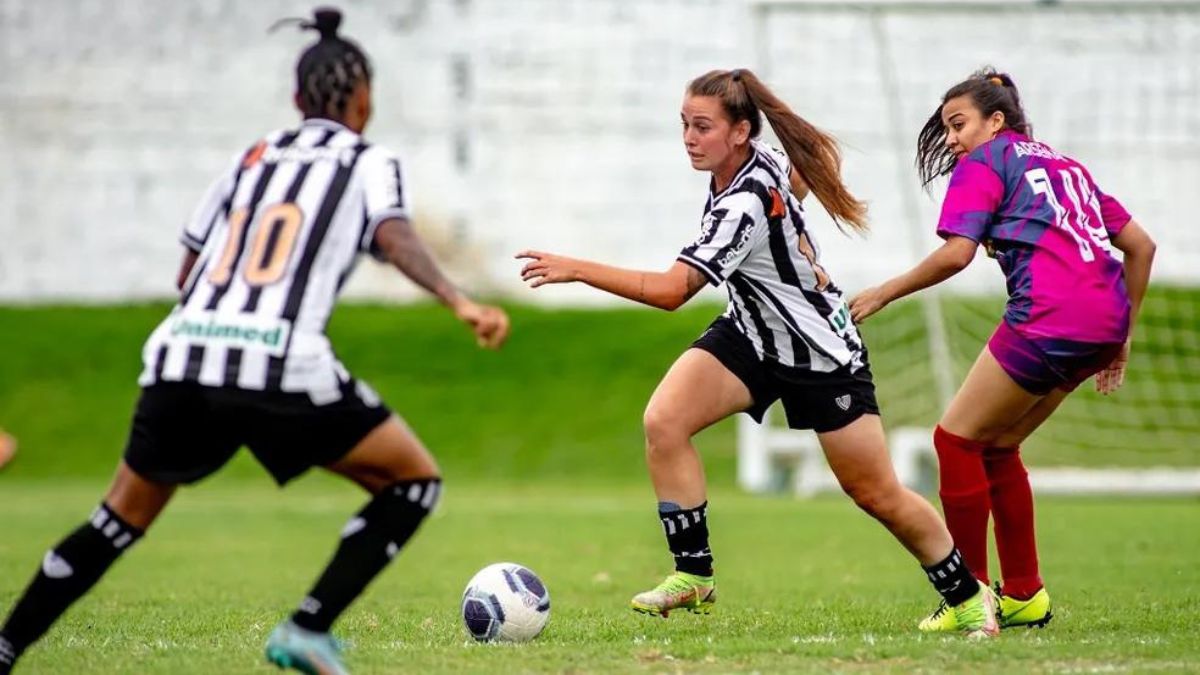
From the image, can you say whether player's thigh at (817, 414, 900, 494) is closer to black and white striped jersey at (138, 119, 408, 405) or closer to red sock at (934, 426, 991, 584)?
red sock at (934, 426, 991, 584)

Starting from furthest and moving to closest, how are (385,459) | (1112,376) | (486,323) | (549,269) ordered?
(1112,376)
(549,269)
(385,459)
(486,323)

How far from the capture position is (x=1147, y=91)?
55.3 ft

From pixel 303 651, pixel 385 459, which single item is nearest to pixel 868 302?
pixel 385 459

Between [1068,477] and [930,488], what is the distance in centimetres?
184

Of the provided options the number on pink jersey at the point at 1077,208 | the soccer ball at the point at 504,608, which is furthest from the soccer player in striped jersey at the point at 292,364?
the number on pink jersey at the point at 1077,208

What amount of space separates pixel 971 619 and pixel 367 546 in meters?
2.55

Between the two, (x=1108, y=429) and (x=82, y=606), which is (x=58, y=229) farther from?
(x=82, y=606)

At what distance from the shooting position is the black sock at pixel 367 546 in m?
4.88

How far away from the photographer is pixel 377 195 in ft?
16.0

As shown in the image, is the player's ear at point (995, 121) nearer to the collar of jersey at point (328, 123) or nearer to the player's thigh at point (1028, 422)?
the player's thigh at point (1028, 422)

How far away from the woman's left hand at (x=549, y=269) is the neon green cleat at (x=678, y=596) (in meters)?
1.51

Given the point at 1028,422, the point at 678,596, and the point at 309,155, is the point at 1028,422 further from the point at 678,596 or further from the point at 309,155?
the point at 309,155

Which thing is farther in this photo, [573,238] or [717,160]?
[573,238]

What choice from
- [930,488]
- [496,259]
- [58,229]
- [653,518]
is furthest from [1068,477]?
[58,229]
